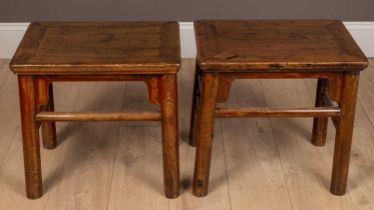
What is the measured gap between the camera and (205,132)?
69.1 inches

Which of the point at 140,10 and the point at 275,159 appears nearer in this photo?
the point at 275,159

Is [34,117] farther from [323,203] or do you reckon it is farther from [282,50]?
[323,203]

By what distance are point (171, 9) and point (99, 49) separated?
869mm

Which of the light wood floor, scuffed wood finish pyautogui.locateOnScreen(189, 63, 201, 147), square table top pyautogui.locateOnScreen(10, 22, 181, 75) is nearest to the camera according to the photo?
square table top pyautogui.locateOnScreen(10, 22, 181, 75)

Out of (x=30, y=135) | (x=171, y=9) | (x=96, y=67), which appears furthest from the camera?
(x=171, y=9)

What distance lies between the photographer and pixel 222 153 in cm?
208

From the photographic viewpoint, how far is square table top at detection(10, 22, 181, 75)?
1.65 meters

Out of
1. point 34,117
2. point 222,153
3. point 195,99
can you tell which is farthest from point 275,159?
point 34,117

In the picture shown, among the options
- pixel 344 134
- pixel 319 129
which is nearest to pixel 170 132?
pixel 344 134

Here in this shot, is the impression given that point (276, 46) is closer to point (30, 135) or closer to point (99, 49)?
point (99, 49)

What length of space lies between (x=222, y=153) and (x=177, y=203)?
0.94ft

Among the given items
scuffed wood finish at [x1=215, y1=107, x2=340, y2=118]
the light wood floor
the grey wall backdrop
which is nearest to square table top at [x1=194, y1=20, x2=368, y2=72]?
scuffed wood finish at [x1=215, y1=107, x2=340, y2=118]

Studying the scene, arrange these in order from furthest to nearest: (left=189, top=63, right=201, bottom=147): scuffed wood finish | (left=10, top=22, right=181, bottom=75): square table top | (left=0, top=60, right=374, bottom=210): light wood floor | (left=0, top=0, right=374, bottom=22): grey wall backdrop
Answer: (left=0, top=0, right=374, bottom=22): grey wall backdrop, (left=189, top=63, right=201, bottom=147): scuffed wood finish, (left=0, top=60, right=374, bottom=210): light wood floor, (left=10, top=22, right=181, bottom=75): square table top

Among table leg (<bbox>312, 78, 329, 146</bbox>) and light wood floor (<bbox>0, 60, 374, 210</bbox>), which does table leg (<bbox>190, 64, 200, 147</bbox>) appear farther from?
table leg (<bbox>312, 78, 329, 146</bbox>)
